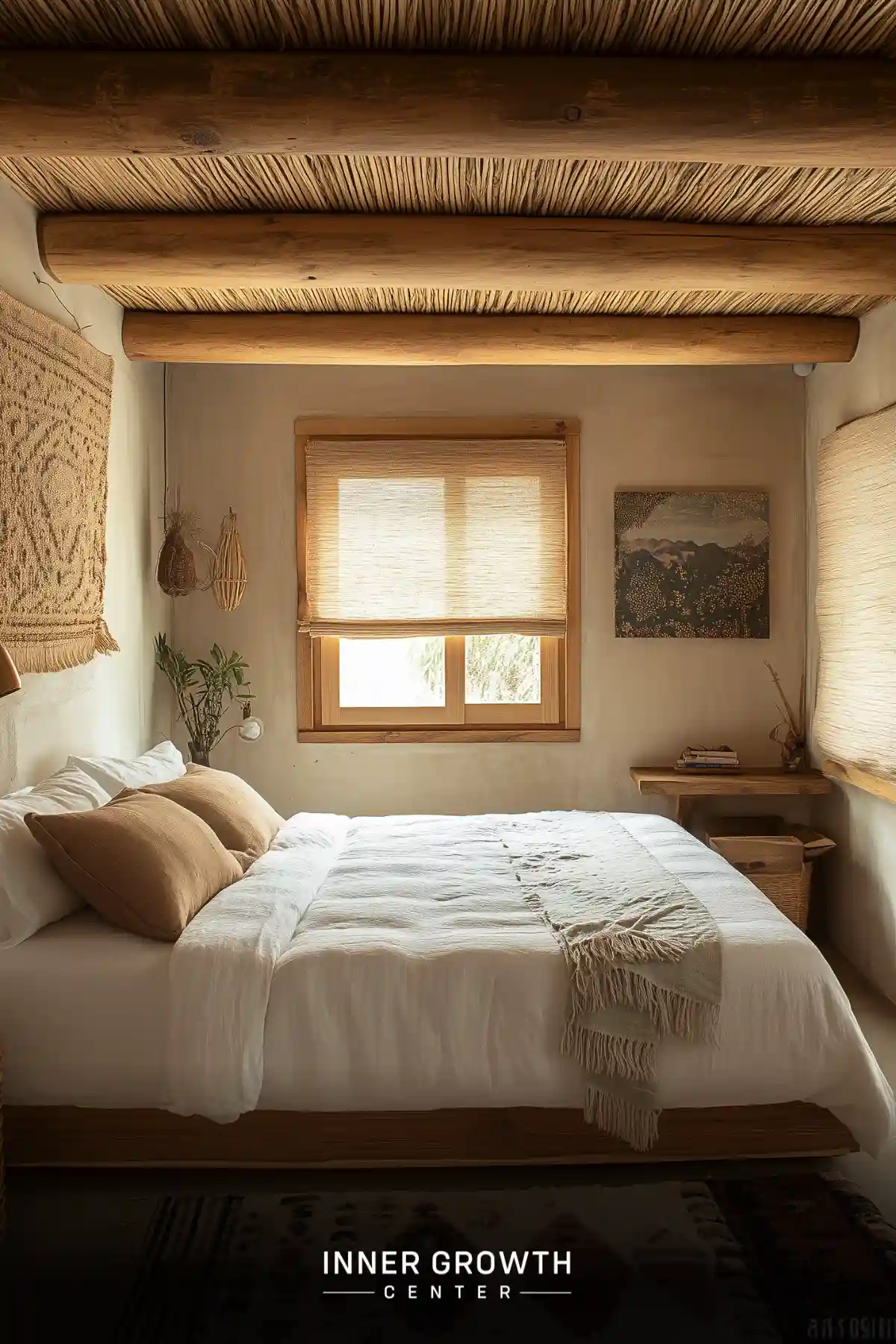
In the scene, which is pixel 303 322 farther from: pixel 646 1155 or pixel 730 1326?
pixel 730 1326

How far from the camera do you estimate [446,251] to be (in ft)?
11.1

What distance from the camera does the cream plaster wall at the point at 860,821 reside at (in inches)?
155

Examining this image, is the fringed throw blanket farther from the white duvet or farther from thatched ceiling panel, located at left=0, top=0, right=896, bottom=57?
thatched ceiling panel, located at left=0, top=0, right=896, bottom=57

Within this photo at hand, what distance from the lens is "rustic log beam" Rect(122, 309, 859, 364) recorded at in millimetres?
4199

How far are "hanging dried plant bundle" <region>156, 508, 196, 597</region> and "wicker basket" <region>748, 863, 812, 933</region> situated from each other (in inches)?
105

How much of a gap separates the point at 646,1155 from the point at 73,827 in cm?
158

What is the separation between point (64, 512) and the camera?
3.45 meters

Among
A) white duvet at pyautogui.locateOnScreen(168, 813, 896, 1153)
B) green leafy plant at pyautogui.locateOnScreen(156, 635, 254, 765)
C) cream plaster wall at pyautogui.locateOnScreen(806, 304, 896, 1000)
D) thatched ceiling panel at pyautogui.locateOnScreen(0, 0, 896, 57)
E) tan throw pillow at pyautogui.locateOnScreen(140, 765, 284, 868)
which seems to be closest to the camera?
thatched ceiling panel at pyautogui.locateOnScreen(0, 0, 896, 57)

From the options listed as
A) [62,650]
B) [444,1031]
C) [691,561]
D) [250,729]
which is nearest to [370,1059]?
[444,1031]

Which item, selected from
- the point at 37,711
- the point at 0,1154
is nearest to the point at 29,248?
the point at 37,711

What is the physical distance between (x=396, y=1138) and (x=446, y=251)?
8.41 ft

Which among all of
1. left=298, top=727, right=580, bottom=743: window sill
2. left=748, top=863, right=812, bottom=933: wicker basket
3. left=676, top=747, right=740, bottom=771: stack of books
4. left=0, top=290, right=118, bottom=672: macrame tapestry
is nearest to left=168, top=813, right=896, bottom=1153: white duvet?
left=0, top=290, right=118, bottom=672: macrame tapestry

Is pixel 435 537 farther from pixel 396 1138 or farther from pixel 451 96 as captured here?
pixel 396 1138

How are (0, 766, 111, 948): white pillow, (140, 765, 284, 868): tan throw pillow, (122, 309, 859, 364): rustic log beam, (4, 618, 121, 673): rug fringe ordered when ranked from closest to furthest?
(0, 766, 111, 948): white pillow, (4, 618, 121, 673): rug fringe, (140, 765, 284, 868): tan throw pillow, (122, 309, 859, 364): rustic log beam
